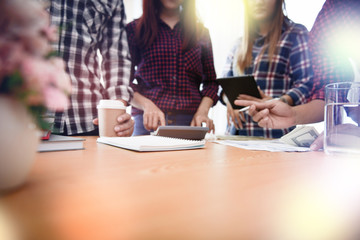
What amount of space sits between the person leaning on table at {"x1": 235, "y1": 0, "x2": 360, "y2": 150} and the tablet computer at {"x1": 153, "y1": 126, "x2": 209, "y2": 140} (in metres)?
0.37

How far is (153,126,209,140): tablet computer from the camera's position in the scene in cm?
77

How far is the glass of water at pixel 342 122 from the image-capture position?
60 centimetres

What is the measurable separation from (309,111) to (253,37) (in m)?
0.80

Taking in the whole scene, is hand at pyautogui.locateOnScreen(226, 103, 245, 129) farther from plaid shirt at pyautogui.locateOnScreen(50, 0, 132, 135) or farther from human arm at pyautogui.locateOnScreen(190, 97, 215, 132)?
plaid shirt at pyautogui.locateOnScreen(50, 0, 132, 135)

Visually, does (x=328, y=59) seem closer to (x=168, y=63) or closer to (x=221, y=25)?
(x=168, y=63)

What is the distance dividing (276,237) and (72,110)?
1.01 metres

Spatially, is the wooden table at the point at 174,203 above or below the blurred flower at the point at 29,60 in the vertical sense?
below

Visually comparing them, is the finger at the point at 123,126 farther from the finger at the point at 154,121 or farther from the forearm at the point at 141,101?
the forearm at the point at 141,101

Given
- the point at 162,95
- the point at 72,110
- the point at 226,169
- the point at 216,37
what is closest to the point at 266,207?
the point at 226,169

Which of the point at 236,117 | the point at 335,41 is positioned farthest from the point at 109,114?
the point at 335,41

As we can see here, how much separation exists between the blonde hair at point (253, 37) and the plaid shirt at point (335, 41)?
1.07 feet

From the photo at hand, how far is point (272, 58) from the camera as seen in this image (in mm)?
1530

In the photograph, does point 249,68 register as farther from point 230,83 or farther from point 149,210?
point 149,210

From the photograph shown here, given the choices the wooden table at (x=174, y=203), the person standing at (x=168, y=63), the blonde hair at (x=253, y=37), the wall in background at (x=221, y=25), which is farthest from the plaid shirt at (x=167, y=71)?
the wall in background at (x=221, y=25)
